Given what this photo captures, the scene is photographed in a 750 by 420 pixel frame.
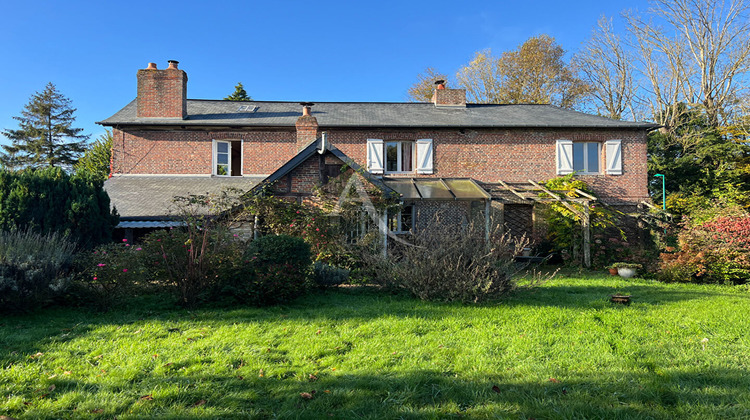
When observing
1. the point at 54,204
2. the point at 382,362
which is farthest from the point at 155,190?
the point at 382,362

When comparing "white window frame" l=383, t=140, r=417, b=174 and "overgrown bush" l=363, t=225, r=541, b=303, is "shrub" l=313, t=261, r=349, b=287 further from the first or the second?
"white window frame" l=383, t=140, r=417, b=174

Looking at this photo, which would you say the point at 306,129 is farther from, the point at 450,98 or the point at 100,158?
the point at 100,158

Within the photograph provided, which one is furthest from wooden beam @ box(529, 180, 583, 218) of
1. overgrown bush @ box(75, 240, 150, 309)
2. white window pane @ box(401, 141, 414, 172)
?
overgrown bush @ box(75, 240, 150, 309)

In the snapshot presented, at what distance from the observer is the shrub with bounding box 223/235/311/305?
648cm

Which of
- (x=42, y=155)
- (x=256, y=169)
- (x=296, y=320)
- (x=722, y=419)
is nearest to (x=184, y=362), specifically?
(x=296, y=320)

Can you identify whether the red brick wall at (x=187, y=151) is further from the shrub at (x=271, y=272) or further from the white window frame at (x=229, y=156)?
Answer: the shrub at (x=271, y=272)

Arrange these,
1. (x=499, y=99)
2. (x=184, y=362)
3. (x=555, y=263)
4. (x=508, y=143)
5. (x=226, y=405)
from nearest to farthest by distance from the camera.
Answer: (x=226, y=405) → (x=184, y=362) → (x=555, y=263) → (x=508, y=143) → (x=499, y=99)

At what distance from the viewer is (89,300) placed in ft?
21.1

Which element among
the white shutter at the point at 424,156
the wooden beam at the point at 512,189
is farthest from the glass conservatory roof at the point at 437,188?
the wooden beam at the point at 512,189

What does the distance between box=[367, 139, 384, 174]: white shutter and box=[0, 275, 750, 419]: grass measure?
29.5ft

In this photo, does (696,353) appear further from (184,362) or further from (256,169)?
(256,169)

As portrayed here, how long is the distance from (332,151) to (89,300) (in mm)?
5938

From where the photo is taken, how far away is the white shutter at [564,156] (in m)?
14.8

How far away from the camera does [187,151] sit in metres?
14.6
